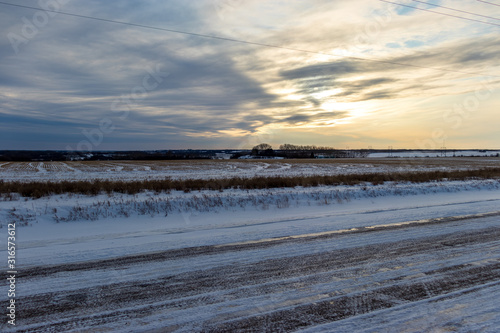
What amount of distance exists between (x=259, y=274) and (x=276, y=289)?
2.12 feet

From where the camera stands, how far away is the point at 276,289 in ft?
14.8

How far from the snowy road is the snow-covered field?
0.06ft

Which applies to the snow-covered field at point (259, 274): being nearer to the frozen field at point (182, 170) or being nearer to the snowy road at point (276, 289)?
the snowy road at point (276, 289)

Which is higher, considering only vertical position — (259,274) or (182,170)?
A: (259,274)

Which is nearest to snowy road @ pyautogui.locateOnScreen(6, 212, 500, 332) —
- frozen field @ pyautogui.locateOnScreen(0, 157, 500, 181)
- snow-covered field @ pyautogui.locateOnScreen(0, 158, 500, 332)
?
snow-covered field @ pyautogui.locateOnScreen(0, 158, 500, 332)

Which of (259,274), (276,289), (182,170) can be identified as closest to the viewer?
(276,289)

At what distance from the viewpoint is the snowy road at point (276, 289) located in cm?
364

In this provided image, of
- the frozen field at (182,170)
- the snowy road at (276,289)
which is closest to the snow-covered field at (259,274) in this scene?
the snowy road at (276,289)

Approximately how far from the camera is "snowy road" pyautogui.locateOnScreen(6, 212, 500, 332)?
364cm

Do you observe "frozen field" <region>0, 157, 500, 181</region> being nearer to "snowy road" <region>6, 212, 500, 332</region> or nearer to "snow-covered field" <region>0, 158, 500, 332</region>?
"snow-covered field" <region>0, 158, 500, 332</region>

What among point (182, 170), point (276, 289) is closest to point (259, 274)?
point (276, 289)

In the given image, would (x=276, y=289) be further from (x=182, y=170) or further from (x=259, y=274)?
(x=182, y=170)

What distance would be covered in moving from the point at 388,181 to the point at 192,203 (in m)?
18.0

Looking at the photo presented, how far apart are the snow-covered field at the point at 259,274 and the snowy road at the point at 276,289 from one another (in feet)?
0.06
